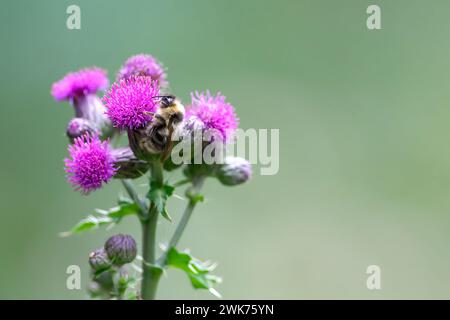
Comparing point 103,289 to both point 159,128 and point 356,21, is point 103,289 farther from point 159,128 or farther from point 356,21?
point 356,21

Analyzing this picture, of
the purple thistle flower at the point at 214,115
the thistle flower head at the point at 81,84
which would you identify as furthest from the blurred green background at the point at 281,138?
the purple thistle flower at the point at 214,115

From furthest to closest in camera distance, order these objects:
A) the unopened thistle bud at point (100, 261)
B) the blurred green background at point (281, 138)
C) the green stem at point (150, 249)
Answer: the blurred green background at point (281, 138) → the unopened thistle bud at point (100, 261) → the green stem at point (150, 249)

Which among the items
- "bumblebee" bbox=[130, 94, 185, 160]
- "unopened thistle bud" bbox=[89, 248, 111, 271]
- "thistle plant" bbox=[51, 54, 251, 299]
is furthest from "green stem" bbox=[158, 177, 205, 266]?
"bumblebee" bbox=[130, 94, 185, 160]

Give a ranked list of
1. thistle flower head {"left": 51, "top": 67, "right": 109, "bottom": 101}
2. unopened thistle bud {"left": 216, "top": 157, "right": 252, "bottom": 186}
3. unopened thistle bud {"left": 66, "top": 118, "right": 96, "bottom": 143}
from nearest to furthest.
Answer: unopened thistle bud {"left": 66, "top": 118, "right": 96, "bottom": 143}
unopened thistle bud {"left": 216, "top": 157, "right": 252, "bottom": 186}
thistle flower head {"left": 51, "top": 67, "right": 109, "bottom": 101}

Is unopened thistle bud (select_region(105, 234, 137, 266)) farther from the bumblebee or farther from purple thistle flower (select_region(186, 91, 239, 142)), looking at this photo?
purple thistle flower (select_region(186, 91, 239, 142))

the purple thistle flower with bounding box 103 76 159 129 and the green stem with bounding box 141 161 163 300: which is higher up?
the purple thistle flower with bounding box 103 76 159 129

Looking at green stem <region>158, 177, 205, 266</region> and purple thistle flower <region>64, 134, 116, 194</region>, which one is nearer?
purple thistle flower <region>64, 134, 116, 194</region>

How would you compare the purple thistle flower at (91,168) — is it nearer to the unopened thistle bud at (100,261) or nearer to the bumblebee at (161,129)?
the bumblebee at (161,129)
